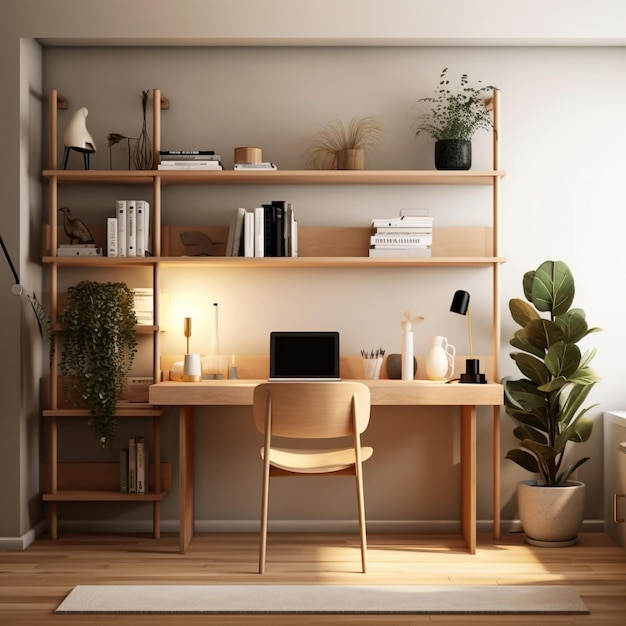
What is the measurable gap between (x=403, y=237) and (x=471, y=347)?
2.11 ft

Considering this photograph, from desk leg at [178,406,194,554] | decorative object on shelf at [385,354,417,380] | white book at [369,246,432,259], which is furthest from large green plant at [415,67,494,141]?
desk leg at [178,406,194,554]

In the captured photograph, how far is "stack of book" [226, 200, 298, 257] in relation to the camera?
4.35 m

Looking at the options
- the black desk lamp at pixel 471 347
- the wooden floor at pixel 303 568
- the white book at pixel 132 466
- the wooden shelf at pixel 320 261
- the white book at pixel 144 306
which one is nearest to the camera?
the wooden floor at pixel 303 568

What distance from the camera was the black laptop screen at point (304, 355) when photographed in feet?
14.5

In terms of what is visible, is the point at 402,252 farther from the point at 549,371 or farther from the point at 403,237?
the point at 549,371

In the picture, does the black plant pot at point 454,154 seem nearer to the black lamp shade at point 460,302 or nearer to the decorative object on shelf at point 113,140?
the black lamp shade at point 460,302

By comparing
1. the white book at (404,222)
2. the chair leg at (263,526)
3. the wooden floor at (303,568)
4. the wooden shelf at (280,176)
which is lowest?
the wooden floor at (303,568)

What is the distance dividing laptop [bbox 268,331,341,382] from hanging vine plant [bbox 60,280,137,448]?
70cm

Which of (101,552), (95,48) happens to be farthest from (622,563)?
(95,48)

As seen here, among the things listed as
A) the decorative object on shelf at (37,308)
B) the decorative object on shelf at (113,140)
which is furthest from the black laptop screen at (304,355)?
the decorative object on shelf at (113,140)

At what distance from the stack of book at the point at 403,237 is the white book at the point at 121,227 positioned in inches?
48.3

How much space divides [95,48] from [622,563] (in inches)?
143

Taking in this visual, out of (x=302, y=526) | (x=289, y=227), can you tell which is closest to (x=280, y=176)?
(x=289, y=227)

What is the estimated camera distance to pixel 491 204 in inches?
183
